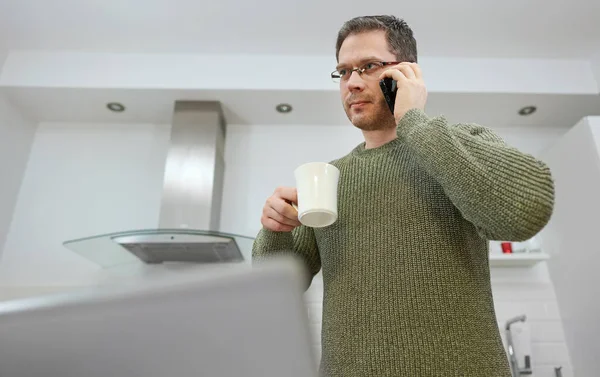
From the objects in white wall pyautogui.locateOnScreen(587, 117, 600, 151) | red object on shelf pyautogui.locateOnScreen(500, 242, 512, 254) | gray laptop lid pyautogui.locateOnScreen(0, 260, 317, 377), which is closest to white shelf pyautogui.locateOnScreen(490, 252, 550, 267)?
red object on shelf pyautogui.locateOnScreen(500, 242, 512, 254)

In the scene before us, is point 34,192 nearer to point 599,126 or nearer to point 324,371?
point 324,371

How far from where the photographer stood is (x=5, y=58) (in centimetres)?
216

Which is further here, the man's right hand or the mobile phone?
the mobile phone

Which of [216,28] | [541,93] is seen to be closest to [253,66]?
[216,28]

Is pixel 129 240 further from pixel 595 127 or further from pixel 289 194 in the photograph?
pixel 595 127

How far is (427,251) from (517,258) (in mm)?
1544

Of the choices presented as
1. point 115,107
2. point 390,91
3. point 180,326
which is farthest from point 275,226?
point 115,107

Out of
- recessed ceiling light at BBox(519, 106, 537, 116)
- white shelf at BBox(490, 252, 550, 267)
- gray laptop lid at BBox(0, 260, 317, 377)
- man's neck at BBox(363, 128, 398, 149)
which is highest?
recessed ceiling light at BBox(519, 106, 537, 116)

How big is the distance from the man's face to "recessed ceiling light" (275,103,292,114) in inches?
54.5

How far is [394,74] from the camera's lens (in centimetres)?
78

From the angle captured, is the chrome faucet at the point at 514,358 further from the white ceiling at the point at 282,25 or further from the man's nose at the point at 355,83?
the man's nose at the point at 355,83

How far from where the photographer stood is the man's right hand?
680mm

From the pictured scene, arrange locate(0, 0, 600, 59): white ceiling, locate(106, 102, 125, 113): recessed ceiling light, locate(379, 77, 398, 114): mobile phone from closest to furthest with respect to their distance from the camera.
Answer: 1. locate(379, 77, 398, 114): mobile phone
2. locate(0, 0, 600, 59): white ceiling
3. locate(106, 102, 125, 113): recessed ceiling light

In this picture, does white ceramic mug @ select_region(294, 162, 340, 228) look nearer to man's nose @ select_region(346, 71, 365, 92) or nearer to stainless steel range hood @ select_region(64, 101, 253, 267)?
man's nose @ select_region(346, 71, 365, 92)
